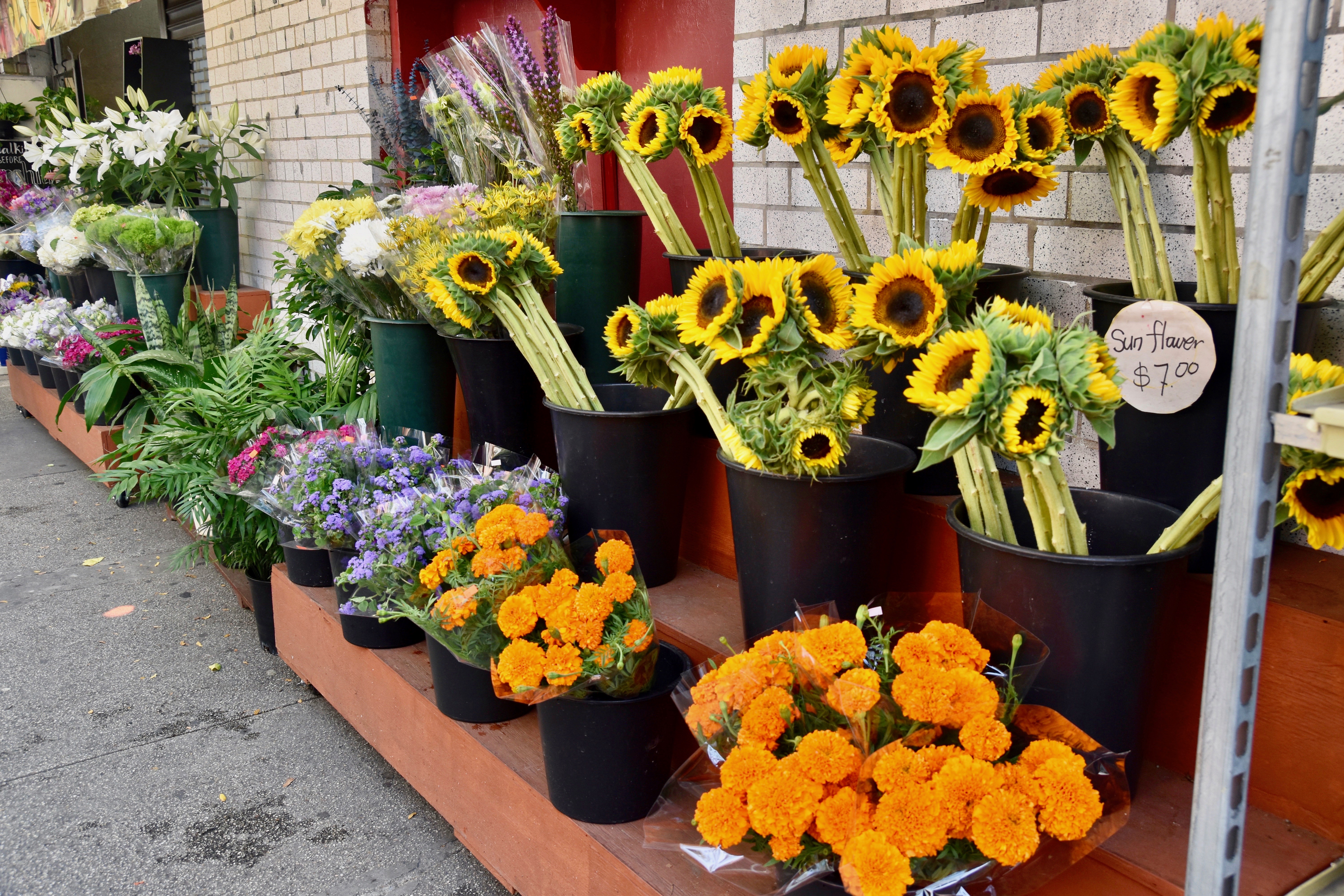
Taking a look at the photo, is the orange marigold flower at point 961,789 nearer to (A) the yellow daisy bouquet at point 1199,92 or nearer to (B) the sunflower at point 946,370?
(B) the sunflower at point 946,370

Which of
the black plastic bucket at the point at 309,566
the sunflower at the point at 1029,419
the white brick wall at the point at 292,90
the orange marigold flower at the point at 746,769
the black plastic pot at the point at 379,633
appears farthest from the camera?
the white brick wall at the point at 292,90

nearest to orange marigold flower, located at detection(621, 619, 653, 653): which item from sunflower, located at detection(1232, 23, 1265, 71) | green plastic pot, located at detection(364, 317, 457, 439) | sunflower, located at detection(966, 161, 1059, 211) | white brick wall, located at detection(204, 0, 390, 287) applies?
sunflower, located at detection(966, 161, 1059, 211)

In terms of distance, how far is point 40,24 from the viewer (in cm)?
500

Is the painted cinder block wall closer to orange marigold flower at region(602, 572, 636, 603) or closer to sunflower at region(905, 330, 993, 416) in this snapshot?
sunflower at region(905, 330, 993, 416)

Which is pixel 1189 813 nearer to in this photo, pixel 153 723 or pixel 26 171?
pixel 153 723

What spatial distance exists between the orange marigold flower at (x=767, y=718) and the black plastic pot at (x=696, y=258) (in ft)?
3.08

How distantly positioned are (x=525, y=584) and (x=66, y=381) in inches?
155

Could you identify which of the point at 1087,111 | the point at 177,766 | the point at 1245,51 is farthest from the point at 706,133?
the point at 177,766

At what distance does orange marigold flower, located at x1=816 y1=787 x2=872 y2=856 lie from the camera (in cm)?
98

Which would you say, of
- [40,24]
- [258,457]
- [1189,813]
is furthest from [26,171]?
[1189,813]

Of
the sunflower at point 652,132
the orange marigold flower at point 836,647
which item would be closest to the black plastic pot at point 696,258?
the sunflower at point 652,132

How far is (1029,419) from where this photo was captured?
925 millimetres

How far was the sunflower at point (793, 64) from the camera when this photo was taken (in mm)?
1471

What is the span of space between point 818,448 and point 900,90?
0.47m
